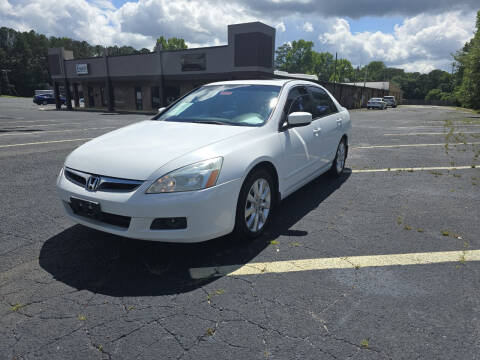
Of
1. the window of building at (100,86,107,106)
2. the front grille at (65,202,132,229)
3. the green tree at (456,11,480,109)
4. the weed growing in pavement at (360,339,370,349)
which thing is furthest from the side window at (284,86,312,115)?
the window of building at (100,86,107,106)

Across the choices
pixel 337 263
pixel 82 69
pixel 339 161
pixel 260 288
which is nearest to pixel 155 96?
pixel 82 69

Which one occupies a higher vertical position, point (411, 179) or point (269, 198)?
point (269, 198)

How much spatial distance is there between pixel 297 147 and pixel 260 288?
197cm

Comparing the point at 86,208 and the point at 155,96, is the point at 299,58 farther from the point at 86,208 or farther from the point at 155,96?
the point at 86,208

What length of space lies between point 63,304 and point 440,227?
154 inches

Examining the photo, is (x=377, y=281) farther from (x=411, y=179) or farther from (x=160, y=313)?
(x=411, y=179)

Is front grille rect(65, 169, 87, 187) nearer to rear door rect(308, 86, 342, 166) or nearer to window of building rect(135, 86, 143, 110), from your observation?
rear door rect(308, 86, 342, 166)

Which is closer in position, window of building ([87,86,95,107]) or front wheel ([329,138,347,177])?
front wheel ([329,138,347,177])

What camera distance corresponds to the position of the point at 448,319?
92.7 inches

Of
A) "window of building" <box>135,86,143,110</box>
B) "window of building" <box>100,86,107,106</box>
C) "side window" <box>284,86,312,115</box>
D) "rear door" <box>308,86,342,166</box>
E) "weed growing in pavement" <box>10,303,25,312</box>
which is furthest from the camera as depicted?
"window of building" <box>100,86,107,106</box>

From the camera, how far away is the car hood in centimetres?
288

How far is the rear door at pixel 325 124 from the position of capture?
4.88m

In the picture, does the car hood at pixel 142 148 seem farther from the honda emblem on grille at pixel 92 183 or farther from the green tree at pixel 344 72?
the green tree at pixel 344 72

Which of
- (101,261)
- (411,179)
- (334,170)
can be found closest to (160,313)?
(101,261)
